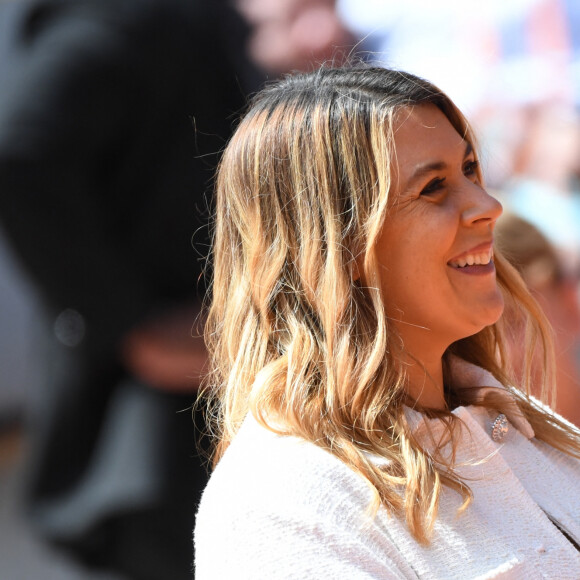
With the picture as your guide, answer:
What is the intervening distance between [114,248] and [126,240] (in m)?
0.06

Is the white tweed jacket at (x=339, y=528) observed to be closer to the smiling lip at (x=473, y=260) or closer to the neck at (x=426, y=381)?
the neck at (x=426, y=381)

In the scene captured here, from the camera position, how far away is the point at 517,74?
130 inches

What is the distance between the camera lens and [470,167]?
170cm

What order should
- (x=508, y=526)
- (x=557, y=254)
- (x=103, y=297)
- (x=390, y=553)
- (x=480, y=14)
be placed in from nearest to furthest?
(x=390, y=553) → (x=508, y=526) → (x=103, y=297) → (x=557, y=254) → (x=480, y=14)

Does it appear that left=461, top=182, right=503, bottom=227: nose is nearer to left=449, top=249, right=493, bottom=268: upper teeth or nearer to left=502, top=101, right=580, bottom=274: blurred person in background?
left=449, top=249, right=493, bottom=268: upper teeth

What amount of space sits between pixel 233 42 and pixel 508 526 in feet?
6.53

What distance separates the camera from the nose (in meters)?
1.56

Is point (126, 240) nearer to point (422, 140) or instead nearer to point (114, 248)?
point (114, 248)

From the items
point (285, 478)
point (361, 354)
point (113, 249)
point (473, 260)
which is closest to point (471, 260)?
point (473, 260)

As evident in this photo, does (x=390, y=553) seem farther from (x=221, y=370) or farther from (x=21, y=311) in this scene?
(x=21, y=311)

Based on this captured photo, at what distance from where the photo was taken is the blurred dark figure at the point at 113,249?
107 inches

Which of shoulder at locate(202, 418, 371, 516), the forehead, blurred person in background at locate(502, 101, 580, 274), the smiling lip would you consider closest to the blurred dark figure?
blurred person in background at locate(502, 101, 580, 274)

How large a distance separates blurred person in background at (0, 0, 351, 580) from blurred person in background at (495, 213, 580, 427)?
88 centimetres

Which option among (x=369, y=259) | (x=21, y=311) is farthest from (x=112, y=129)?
(x=21, y=311)
